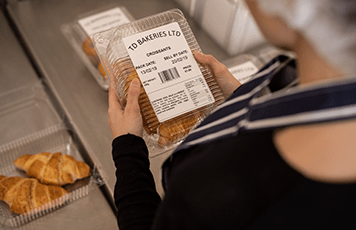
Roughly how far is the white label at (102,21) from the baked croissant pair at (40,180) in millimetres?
564

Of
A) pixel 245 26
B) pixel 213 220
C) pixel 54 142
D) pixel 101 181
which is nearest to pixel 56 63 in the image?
pixel 54 142

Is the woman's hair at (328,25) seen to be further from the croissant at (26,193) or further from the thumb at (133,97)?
the croissant at (26,193)

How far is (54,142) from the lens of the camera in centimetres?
111

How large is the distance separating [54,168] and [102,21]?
2.18ft

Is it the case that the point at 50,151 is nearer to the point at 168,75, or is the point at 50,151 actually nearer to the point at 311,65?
the point at 168,75

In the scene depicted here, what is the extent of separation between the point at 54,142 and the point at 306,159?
99cm

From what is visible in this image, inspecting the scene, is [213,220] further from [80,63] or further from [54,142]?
[80,63]

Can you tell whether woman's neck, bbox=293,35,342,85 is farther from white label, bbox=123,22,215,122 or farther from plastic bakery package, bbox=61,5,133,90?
plastic bakery package, bbox=61,5,133,90

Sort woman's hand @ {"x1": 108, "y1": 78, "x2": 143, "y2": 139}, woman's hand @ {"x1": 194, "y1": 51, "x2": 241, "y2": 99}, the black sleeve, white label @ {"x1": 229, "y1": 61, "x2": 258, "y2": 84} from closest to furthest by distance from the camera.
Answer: the black sleeve
woman's hand @ {"x1": 108, "y1": 78, "x2": 143, "y2": 139}
woman's hand @ {"x1": 194, "y1": 51, "x2": 241, "y2": 99}
white label @ {"x1": 229, "y1": 61, "x2": 258, "y2": 84}

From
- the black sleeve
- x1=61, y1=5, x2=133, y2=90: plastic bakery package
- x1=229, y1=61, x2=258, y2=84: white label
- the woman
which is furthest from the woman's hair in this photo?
x1=61, y1=5, x2=133, y2=90: plastic bakery package

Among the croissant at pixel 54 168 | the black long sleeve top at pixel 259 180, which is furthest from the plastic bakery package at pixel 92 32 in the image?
the black long sleeve top at pixel 259 180

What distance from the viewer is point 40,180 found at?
980 mm

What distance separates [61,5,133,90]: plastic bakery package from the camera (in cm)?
120

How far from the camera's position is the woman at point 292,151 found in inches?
12.6
